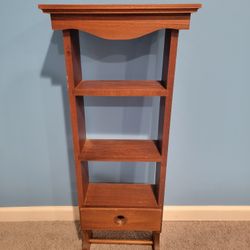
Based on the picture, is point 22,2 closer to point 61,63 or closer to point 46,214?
point 61,63

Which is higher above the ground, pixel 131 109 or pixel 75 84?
pixel 75 84

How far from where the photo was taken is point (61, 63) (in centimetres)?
108

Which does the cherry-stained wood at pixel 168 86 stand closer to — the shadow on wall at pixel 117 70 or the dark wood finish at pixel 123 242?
the shadow on wall at pixel 117 70

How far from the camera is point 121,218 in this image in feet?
3.75

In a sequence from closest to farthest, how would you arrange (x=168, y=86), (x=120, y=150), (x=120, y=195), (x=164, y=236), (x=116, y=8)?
(x=116, y=8)
(x=168, y=86)
(x=120, y=150)
(x=120, y=195)
(x=164, y=236)

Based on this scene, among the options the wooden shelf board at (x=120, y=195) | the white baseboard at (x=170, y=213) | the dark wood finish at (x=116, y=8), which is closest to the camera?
the dark wood finish at (x=116, y=8)

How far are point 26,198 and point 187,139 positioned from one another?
1018 millimetres

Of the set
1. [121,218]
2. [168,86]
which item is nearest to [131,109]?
[168,86]

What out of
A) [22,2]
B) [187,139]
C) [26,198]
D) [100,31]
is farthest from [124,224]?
[22,2]

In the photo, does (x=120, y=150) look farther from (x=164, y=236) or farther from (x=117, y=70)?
(x=164, y=236)

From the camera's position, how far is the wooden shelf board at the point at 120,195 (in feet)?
3.65

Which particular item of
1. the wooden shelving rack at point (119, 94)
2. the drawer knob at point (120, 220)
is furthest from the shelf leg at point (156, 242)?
the drawer knob at point (120, 220)

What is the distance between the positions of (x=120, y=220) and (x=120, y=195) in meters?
0.12

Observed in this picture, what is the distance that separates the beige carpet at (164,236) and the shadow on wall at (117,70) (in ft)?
1.85
